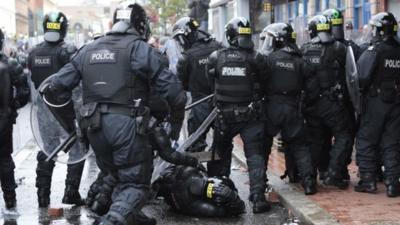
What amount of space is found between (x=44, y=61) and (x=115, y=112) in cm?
253

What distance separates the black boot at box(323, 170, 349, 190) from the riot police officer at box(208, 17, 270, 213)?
1056mm

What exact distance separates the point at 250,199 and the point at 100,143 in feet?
7.89

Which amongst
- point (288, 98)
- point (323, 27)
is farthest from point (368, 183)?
point (323, 27)

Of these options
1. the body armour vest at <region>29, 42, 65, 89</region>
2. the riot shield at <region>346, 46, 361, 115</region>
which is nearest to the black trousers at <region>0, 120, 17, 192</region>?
the body armour vest at <region>29, 42, 65, 89</region>

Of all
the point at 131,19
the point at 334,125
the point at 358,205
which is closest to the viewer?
the point at 131,19

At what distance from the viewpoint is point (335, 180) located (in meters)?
8.54

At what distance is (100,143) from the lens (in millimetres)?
5918

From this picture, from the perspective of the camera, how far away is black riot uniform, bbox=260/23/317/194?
8109 mm

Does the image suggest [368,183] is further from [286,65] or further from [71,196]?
[71,196]

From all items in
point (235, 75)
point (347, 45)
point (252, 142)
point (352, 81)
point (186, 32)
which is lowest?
point (252, 142)

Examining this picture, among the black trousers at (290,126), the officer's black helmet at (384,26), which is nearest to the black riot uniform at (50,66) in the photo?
the black trousers at (290,126)

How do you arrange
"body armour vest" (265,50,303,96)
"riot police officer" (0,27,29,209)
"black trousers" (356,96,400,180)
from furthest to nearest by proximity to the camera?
"body armour vest" (265,50,303,96) < "black trousers" (356,96,400,180) < "riot police officer" (0,27,29,209)

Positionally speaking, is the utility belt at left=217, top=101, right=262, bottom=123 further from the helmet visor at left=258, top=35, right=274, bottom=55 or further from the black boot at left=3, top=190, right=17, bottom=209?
the black boot at left=3, top=190, right=17, bottom=209

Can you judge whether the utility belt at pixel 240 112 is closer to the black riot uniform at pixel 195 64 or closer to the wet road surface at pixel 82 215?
the wet road surface at pixel 82 215
